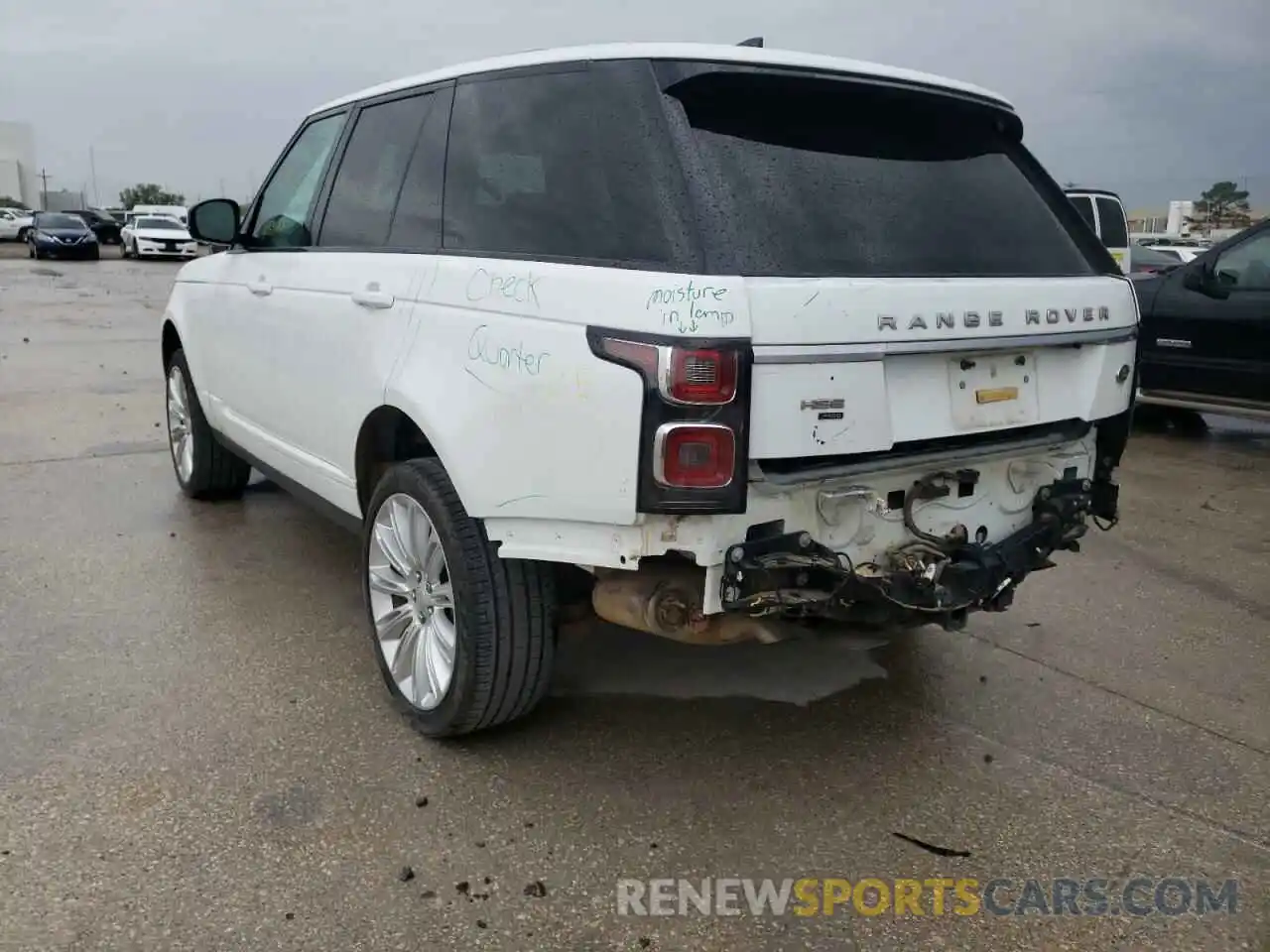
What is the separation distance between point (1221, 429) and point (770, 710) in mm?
7394

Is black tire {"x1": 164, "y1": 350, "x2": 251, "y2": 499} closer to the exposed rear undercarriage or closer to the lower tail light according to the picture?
the exposed rear undercarriage

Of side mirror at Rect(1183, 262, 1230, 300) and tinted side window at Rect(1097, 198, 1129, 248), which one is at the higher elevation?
tinted side window at Rect(1097, 198, 1129, 248)

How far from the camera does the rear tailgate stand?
2574 mm

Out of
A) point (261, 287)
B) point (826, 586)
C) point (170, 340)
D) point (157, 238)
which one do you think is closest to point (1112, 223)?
point (170, 340)

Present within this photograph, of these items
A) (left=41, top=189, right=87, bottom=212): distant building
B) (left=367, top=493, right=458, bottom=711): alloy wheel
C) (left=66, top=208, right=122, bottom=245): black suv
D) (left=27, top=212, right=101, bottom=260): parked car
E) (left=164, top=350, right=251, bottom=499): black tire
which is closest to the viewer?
(left=367, top=493, right=458, bottom=711): alloy wheel

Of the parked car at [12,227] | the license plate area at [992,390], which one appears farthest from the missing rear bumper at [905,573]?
the parked car at [12,227]

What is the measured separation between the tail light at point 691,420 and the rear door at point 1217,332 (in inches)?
263

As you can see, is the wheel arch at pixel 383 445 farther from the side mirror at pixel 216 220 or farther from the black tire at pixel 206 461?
the black tire at pixel 206 461

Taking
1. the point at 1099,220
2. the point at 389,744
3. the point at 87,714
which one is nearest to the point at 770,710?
the point at 389,744

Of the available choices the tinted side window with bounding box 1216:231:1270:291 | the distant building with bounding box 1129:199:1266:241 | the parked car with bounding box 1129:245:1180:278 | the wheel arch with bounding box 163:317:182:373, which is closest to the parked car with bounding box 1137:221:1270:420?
the tinted side window with bounding box 1216:231:1270:291

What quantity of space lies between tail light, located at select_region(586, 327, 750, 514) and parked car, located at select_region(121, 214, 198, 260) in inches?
1360

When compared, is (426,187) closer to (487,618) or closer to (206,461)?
(487,618)

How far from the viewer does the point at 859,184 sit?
297cm

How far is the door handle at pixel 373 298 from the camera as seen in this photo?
3.40 meters
